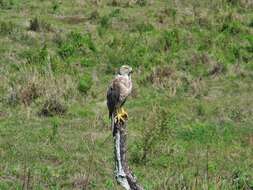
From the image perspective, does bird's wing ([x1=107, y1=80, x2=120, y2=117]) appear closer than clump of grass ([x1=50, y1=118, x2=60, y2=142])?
Yes

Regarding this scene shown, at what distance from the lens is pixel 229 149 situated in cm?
→ 1120

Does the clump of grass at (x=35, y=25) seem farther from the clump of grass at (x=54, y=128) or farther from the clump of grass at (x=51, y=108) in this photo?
the clump of grass at (x=54, y=128)

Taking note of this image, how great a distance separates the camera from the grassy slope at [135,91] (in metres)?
9.90

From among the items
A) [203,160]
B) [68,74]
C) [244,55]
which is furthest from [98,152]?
[244,55]

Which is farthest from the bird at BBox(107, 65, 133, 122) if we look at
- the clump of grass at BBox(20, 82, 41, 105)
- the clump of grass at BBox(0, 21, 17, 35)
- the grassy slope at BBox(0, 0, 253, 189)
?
the clump of grass at BBox(0, 21, 17, 35)

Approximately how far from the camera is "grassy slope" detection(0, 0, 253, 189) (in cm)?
990

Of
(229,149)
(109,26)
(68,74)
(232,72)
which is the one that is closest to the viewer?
(229,149)

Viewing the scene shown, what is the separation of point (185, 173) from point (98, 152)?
67.9 inches

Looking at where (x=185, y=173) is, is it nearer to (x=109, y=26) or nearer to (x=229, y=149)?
(x=229, y=149)

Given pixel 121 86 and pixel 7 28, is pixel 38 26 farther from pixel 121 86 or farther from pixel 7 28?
pixel 121 86

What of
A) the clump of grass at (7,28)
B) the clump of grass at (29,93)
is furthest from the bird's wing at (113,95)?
the clump of grass at (7,28)

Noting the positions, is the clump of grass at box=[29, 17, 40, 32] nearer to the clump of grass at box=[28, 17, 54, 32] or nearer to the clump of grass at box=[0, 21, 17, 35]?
the clump of grass at box=[28, 17, 54, 32]

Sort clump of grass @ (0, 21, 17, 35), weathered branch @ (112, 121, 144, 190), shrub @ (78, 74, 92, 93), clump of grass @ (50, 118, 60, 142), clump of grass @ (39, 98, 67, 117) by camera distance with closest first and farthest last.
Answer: weathered branch @ (112, 121, 144, 190), clump of grass @ (50, 118, 60, 142), clump of grass @ (39, 98, 67, 117), shrub @ (78, 74, 92, 93), clump of grass @ (0, 21, 17, 35)

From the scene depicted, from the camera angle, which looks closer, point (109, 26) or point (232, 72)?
point (232, 72)
